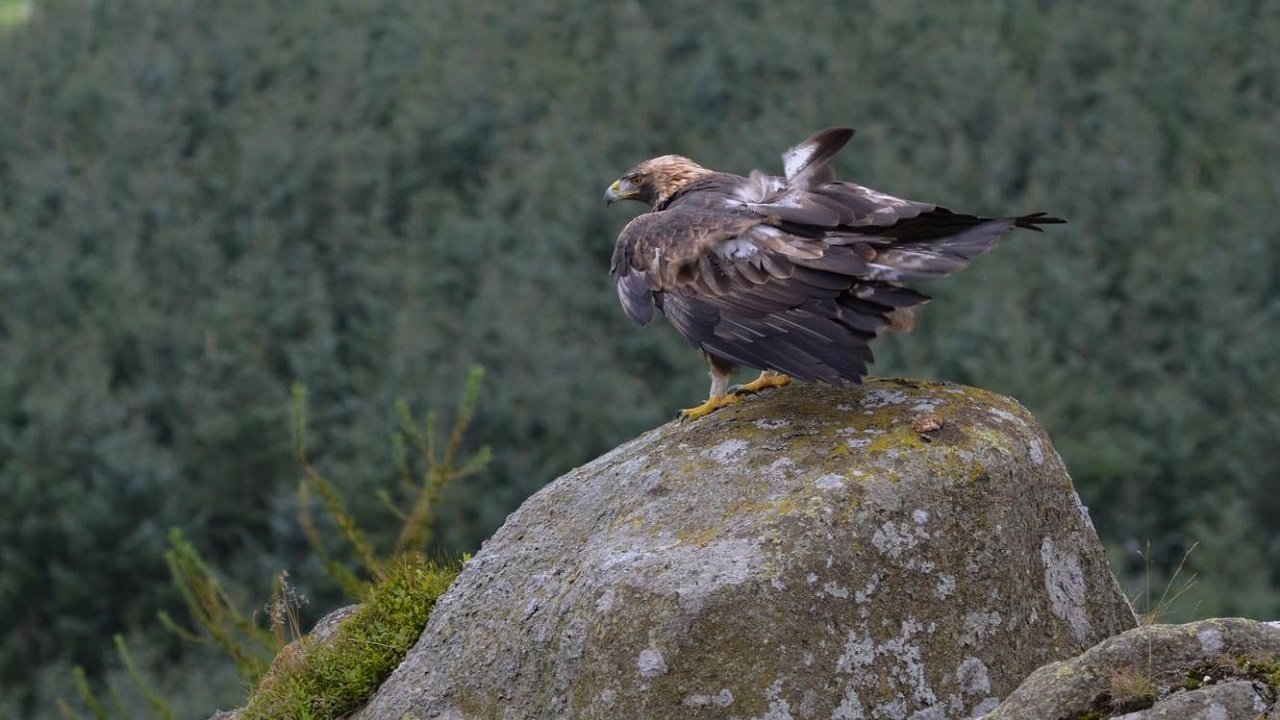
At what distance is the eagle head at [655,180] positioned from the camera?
9211mm

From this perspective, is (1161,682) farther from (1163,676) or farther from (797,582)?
(797,582)

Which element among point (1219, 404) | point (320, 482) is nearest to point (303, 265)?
A: point (1219, 404)

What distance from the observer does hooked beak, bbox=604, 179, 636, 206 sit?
31.6 ft

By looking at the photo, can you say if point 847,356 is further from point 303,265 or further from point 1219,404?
point 303,265

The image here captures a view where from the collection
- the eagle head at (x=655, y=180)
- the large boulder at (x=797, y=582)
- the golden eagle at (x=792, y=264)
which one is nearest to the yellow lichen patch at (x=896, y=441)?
the large boulder at (x=797, y=582)

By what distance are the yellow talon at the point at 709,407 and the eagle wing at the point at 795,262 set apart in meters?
0.24

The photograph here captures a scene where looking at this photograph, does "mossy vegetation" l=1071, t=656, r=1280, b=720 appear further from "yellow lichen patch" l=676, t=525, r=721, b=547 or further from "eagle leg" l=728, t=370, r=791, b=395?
"eagle leg" l=728, t=370, r=791, b=395

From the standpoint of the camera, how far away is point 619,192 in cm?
972

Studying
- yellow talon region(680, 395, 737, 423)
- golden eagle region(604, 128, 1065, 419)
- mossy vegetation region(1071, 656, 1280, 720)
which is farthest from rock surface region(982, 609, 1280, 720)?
yellow talon region(680, 395, 737, 423)

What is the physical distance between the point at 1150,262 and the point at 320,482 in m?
44.0

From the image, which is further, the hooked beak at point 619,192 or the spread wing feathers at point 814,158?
the hooked beak at point 619,192

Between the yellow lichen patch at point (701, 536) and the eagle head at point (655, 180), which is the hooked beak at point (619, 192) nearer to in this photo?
the eagle head at point (655, 180)

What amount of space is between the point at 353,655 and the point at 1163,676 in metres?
3.40

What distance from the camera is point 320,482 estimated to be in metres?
11.1
